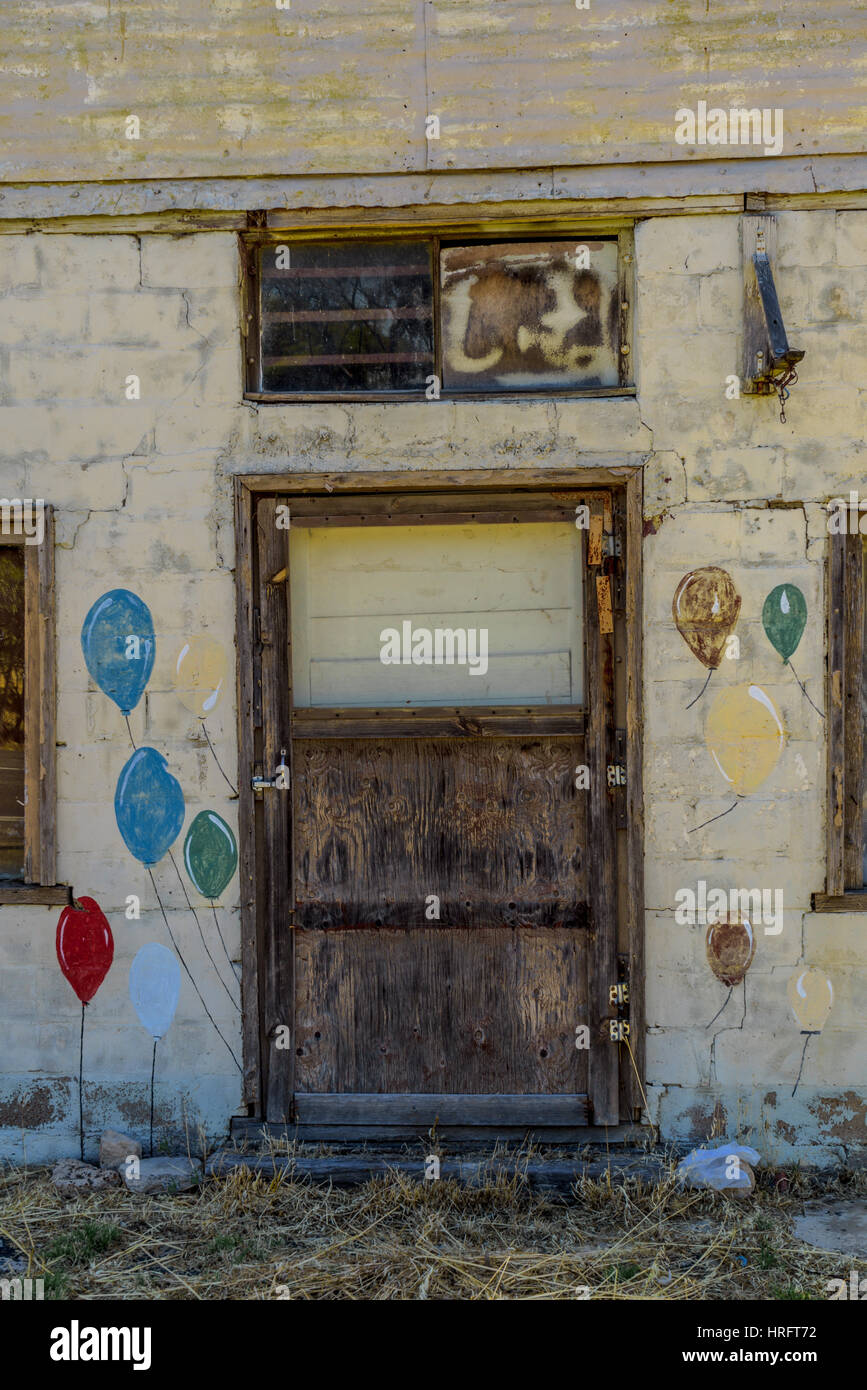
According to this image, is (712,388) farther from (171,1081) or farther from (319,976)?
(171,1081)

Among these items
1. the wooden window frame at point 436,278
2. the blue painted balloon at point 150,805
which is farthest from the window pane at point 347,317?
the blue painted balloon at point 150,805

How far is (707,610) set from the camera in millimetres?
4371

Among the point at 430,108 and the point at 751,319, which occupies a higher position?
the point at 430,108

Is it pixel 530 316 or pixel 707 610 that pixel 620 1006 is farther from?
pixel 530 316

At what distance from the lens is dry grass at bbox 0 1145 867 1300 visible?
3.53m

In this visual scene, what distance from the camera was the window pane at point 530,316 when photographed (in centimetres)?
449

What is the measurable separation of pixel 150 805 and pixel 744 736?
7.90 ft

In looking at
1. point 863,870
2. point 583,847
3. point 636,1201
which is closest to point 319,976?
point 583,847

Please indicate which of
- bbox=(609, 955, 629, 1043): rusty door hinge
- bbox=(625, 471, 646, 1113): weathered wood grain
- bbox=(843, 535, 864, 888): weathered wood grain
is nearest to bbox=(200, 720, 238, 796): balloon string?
bbox=(625, 471, 646, 1113): weathered wood grain

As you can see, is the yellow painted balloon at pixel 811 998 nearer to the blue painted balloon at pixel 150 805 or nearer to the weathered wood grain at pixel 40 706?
the blue painted balloon at pixel 150 805

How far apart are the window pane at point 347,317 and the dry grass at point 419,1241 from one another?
314 cm

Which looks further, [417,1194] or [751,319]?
[751,319]

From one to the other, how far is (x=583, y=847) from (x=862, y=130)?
3.02 meters

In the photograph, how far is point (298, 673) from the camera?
A: 4527mm
